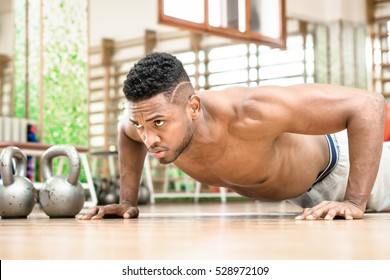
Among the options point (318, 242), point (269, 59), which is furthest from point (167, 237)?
point (269, 59)

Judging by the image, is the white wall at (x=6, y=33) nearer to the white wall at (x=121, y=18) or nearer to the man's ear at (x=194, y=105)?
the white wall at (x=121, y=18)

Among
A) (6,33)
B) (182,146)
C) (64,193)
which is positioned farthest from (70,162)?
(6,33)

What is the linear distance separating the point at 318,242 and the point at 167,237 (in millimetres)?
269

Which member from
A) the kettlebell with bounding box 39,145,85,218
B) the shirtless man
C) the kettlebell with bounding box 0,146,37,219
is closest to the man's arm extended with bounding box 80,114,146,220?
the shirtless man

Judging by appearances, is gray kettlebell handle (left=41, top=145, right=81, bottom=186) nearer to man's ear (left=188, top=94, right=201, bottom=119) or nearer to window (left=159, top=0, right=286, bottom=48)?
man's ear (left=188, top=94, right=201, bottom=119)

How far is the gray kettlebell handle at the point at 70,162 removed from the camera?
2023 millimetres

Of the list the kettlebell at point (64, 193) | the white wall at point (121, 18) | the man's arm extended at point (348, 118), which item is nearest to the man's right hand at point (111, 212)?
the kettlebell at point (64, 193)

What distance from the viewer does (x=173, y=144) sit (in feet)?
5.09

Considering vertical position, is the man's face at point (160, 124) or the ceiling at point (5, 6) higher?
the ceiling at point (5, 6)

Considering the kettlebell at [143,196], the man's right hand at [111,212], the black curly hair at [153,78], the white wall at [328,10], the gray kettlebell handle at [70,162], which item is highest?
the white wall at [328,10]

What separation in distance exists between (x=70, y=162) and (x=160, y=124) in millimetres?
609

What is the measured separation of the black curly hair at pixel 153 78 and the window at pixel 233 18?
378 centimetres

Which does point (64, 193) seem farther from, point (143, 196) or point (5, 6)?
point (5, 6)

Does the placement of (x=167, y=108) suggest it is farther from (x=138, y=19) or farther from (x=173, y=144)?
(x=138, y=19)
